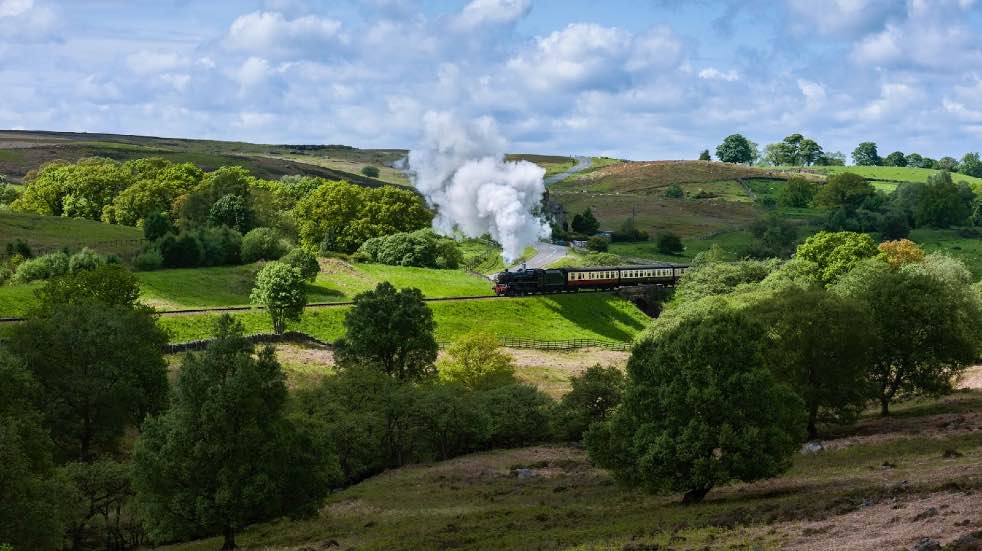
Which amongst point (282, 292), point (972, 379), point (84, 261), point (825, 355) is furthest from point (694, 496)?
point (84, 261)

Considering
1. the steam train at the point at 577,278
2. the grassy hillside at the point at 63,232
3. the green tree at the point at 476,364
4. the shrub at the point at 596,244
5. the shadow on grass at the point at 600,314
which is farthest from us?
the shrub at the point at 596,244

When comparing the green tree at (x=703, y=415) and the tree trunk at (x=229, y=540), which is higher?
the green tree at (x=703, y=415)

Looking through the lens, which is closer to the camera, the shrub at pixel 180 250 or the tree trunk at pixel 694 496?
the tree trunk at pixel 694 496

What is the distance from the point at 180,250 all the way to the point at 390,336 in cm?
4490

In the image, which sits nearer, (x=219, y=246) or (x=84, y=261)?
(x=84, y=261)

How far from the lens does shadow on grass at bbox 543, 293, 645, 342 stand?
10156 cm

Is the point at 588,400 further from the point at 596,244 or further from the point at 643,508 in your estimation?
the point at 596,244

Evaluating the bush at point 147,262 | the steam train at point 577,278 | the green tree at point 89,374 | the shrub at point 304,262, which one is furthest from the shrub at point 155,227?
the green tree at point 89,374

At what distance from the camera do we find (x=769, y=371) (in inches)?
1585

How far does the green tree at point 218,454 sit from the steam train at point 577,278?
6402 cm

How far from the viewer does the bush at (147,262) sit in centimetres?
10281

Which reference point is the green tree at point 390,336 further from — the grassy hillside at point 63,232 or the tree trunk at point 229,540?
the grassy hillside at point 63,232

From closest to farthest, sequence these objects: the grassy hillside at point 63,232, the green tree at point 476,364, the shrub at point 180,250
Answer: the green tree at point 476,364 < the shrub at point 180,250 < the grassy hillside at point 63,232

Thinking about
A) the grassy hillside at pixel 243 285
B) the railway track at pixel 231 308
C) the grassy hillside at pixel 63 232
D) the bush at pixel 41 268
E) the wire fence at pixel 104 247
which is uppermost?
the grassy hillside at pixel 63 232
